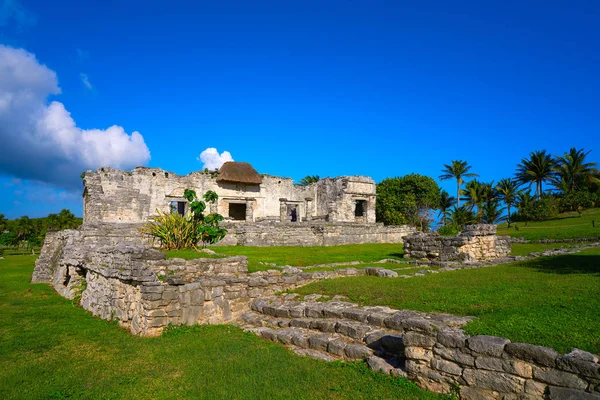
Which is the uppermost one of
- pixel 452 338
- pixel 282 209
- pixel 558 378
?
pixel 282 209

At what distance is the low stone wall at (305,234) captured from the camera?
2077cm

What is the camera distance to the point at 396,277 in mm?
9141

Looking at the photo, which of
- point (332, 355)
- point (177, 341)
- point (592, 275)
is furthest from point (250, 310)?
point (592, 275)

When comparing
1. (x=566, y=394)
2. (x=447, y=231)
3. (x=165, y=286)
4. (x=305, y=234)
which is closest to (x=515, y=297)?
(x=566, y=394)

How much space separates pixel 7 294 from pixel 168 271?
6679mm

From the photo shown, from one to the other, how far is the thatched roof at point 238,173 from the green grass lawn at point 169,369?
23.0 metres

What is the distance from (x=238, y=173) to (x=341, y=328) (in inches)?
1021

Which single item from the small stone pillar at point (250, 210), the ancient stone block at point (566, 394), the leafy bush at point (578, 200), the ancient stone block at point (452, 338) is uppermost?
the leafy bush at point (578, 200)

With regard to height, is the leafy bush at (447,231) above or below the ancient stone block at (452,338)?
above

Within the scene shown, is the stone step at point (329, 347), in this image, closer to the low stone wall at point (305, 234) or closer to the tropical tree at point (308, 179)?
the low stone wall at point (305, 234)

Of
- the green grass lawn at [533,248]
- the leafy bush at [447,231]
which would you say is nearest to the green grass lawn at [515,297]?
the leafy bush at [447,231]

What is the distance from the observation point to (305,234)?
74.9 feet

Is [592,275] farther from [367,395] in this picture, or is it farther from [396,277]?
[367,395]

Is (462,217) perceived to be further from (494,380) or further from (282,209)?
(494,380)
